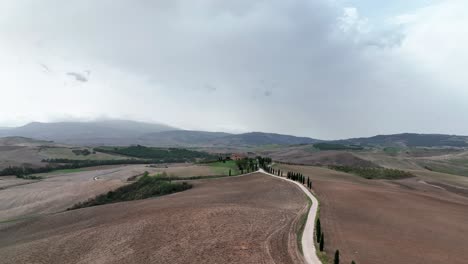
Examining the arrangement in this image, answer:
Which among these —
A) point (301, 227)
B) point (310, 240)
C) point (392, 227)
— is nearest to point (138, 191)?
point (301, 227)

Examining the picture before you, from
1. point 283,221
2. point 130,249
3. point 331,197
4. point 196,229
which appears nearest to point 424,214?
point 331,197

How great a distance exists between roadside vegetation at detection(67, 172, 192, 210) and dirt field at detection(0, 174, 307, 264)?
17.4 m

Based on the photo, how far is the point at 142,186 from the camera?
76.8 metres

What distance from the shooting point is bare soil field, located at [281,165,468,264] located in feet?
80.9

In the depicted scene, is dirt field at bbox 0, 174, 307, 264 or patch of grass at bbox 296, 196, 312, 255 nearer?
dirt field at bbox 0, 174, 307, 264

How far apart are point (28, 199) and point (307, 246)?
2534 inches

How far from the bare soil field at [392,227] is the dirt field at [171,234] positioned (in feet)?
12.2

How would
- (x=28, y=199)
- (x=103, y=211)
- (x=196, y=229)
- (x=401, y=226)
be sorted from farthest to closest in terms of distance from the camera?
(x=28, y=199), (x=103, y=211), (x=401, y=226), (x=196, y=229)

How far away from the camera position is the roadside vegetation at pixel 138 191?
64.7m

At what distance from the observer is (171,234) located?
99.3 ft

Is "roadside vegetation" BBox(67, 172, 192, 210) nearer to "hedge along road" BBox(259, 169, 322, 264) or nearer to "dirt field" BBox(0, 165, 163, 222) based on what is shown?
"dirt field" BBox(0, 165, 163, 222)

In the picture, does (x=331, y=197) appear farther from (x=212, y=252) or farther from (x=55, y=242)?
(x=55, y=242)

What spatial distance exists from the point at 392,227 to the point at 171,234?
2050cm

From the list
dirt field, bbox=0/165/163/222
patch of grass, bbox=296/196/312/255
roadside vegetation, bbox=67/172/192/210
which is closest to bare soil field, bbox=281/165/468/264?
patch of grass, bbox=296/196/312/255
